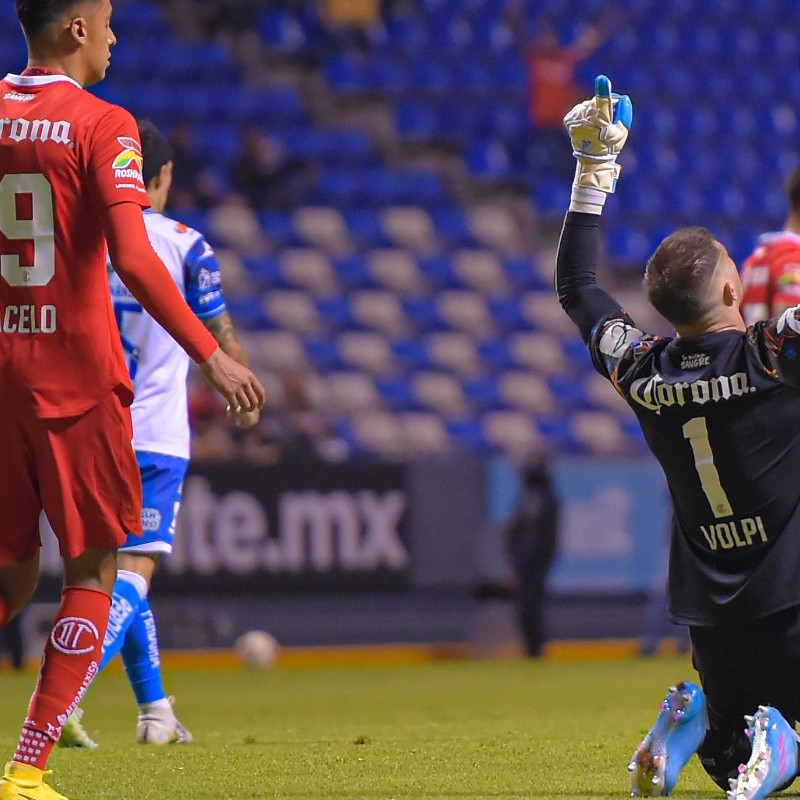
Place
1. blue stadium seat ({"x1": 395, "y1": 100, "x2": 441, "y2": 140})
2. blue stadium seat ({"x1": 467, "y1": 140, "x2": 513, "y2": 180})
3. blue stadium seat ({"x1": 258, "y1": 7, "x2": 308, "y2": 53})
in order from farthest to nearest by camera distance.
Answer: blue stadium seat ({"x1": 467, "y1": 140, "x2": 513, "y2": 180}) → blue stadium seat ({"x1": 395, "y1": 100, "x2": 441, "y2": 140}) → blue stadium seat ({"x1": 258, "y1": 7, "x2": 308, "y2": 53})

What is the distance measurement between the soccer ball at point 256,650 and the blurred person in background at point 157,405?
514cm

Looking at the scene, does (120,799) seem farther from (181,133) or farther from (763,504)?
(181,133)

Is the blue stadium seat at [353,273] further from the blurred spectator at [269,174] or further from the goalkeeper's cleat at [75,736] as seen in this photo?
the goalkeeper's cleat at [75,736]

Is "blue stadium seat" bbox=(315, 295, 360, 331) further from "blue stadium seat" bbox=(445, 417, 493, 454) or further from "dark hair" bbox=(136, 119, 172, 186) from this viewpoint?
"dark hair" bbox=(136, 119, 172, 186)

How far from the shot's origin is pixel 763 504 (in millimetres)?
3639

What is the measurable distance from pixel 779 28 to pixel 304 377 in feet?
23.6

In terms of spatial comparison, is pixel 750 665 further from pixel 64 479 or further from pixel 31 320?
pixel 31 320

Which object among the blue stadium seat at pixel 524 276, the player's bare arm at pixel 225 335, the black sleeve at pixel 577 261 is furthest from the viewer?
the blue stadium seat at pixel 524 276

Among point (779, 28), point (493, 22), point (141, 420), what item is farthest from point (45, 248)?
point (779, 28)

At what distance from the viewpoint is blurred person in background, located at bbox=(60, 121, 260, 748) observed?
5605mm

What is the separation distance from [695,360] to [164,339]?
8.50ft

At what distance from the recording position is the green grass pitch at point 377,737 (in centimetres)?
410

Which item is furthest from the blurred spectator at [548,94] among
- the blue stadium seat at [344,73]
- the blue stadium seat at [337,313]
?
the blue stadium seat at [337,313]

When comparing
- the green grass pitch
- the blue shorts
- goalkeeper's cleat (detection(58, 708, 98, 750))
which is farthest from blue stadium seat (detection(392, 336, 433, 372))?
goalkeeper's cleat (detection(58, 708, 98, 750))
